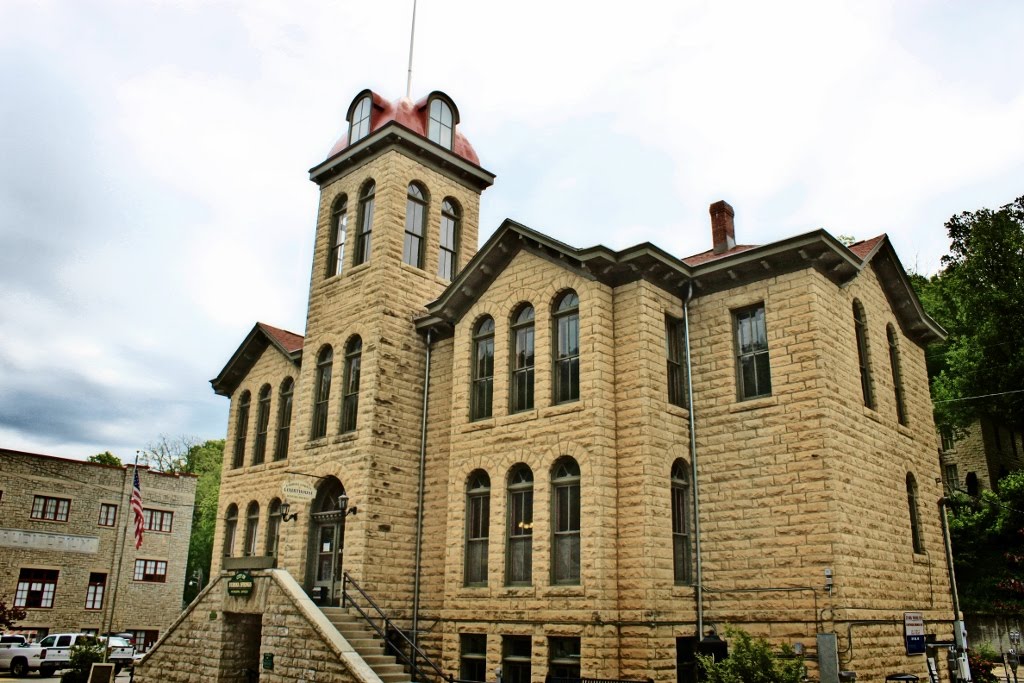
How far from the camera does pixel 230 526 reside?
25734 millimetres

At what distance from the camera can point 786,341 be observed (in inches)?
634

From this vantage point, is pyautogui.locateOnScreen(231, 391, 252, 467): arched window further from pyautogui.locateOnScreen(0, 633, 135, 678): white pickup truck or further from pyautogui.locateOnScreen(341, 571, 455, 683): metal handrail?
pyautogui.locateOnScreen(0, 633, 135, 678): white pickup truck

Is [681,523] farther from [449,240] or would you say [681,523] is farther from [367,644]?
[449,240]

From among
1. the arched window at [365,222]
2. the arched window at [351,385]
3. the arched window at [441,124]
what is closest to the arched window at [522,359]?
the arched window at [351,385]

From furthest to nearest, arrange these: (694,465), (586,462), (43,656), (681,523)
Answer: (43,656) → (694,465) → (681,523) → (586,462)

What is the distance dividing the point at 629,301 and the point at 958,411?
2349cm

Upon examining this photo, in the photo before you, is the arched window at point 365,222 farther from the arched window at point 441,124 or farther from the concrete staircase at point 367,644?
the concrete staircase at point 367,644

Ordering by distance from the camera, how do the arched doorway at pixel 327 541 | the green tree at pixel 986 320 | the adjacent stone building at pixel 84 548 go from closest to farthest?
the arched doorway at pixel 327 541, the green tree at pixel 986 320, the adjacent stone building at pixel 84 548

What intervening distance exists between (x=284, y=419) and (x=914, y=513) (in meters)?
17.1

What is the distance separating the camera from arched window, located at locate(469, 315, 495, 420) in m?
19.2

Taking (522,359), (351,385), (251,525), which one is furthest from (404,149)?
(251,525)

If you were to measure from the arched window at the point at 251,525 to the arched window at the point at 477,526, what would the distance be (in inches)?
361

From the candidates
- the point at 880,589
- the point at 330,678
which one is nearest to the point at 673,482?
the point at 880,589

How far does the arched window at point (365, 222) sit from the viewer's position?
73.3 ft
